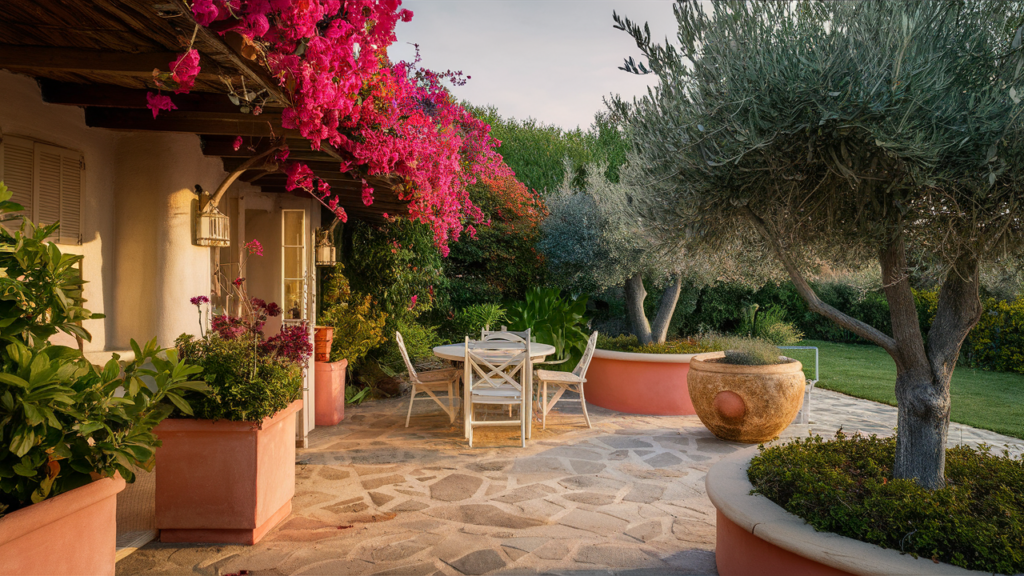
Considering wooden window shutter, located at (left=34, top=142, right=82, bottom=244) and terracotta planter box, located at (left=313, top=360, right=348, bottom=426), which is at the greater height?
wooden window shutter, located at (left=34, top=142, right=82, bottom=244)

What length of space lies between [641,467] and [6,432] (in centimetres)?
428

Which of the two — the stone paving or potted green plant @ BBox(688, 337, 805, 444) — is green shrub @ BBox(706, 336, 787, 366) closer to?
potted green plant @ BBox(688, 337, 805, 444)

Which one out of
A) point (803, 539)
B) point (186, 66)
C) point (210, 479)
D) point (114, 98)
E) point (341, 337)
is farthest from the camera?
point (341, 337)

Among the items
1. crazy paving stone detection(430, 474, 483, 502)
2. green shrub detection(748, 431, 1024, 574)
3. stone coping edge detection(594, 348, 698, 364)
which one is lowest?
crazy paving stone detection(430, 474, 483, 502)

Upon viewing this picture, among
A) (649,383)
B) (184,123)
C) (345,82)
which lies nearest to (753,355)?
(649,383)

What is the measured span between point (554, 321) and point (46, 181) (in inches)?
256

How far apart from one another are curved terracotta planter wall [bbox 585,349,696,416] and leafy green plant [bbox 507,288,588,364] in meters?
1.29

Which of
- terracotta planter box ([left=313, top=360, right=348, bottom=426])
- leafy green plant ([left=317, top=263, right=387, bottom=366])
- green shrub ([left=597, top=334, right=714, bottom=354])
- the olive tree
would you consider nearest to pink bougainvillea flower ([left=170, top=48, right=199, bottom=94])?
the olive tree

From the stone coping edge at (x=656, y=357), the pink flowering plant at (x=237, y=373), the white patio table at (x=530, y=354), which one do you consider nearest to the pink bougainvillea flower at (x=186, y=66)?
A: the pink flowering plant at (x=237, y=373)

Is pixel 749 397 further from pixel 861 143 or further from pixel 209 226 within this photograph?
pixel 209 226

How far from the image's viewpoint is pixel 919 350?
9.50ft

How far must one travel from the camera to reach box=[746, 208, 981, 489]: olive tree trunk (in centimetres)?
284

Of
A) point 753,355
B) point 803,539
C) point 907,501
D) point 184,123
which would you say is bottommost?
point 803,539

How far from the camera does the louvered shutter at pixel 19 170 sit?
10.2 feet
